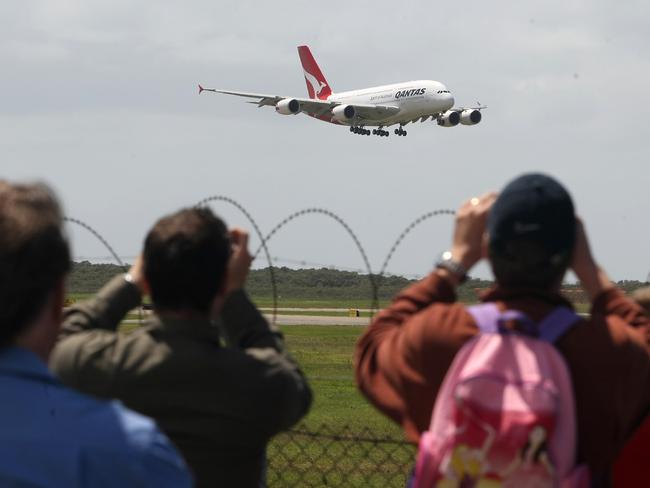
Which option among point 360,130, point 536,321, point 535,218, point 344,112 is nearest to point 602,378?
point 536,321

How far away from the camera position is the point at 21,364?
2045 millimetres

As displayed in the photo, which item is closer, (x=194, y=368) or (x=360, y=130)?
(x=194, y=368)

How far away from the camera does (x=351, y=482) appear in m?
8.63

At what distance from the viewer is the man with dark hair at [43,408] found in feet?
6.40

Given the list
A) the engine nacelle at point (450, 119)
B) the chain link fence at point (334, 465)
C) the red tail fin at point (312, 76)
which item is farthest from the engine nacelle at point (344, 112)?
the chain link fence at point (334, 465)

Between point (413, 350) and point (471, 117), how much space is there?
58.5 metres

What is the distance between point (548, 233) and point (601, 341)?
306mm

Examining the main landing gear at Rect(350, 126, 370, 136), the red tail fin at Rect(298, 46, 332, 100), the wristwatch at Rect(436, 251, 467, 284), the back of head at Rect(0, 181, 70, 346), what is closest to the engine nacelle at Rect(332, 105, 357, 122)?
the main landing gear at Rect(350, 126, 370, 136)

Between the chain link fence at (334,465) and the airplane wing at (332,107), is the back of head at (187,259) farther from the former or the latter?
the airplane wing at (332,107)

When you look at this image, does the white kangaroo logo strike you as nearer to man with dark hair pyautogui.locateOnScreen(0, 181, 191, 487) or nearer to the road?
the road

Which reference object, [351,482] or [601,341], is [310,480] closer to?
[351,482]

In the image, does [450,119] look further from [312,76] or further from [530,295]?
[530,295]

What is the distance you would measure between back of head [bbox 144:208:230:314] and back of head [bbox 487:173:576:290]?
74 centimetres

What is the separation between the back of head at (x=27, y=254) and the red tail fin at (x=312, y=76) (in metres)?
77.9
